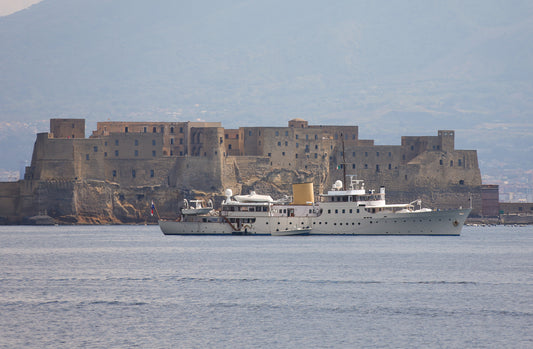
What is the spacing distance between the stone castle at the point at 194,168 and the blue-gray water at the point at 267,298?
46530 mm

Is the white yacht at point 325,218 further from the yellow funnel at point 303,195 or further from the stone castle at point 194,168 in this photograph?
the stone castle at point 194,168

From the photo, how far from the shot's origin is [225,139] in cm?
12200

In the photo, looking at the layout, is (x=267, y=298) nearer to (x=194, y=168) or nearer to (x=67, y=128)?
(x=194, y=168)

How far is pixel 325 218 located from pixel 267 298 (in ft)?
142

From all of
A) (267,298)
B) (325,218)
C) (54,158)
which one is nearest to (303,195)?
(325,218)

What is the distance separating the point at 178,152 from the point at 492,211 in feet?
138

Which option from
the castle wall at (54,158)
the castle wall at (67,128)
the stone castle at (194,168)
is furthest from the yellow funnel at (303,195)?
the castle wall at (67,128)

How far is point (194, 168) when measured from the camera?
115125 mm

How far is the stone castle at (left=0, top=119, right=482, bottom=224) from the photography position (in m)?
114

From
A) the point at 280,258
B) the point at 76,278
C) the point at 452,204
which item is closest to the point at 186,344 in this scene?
the point at 76,278

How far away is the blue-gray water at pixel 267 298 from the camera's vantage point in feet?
103

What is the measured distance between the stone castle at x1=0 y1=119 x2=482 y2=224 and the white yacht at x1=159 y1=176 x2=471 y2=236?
26959 millimetres

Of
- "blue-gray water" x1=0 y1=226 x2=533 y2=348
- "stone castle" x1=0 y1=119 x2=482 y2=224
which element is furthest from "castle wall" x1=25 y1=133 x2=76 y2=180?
"blue-gray water" x1=0 y1=226 x2=533 y2=348

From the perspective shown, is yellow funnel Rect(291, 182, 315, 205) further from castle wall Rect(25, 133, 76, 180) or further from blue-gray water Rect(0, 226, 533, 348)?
castle wall Rect(25, 133, 76, 180)
